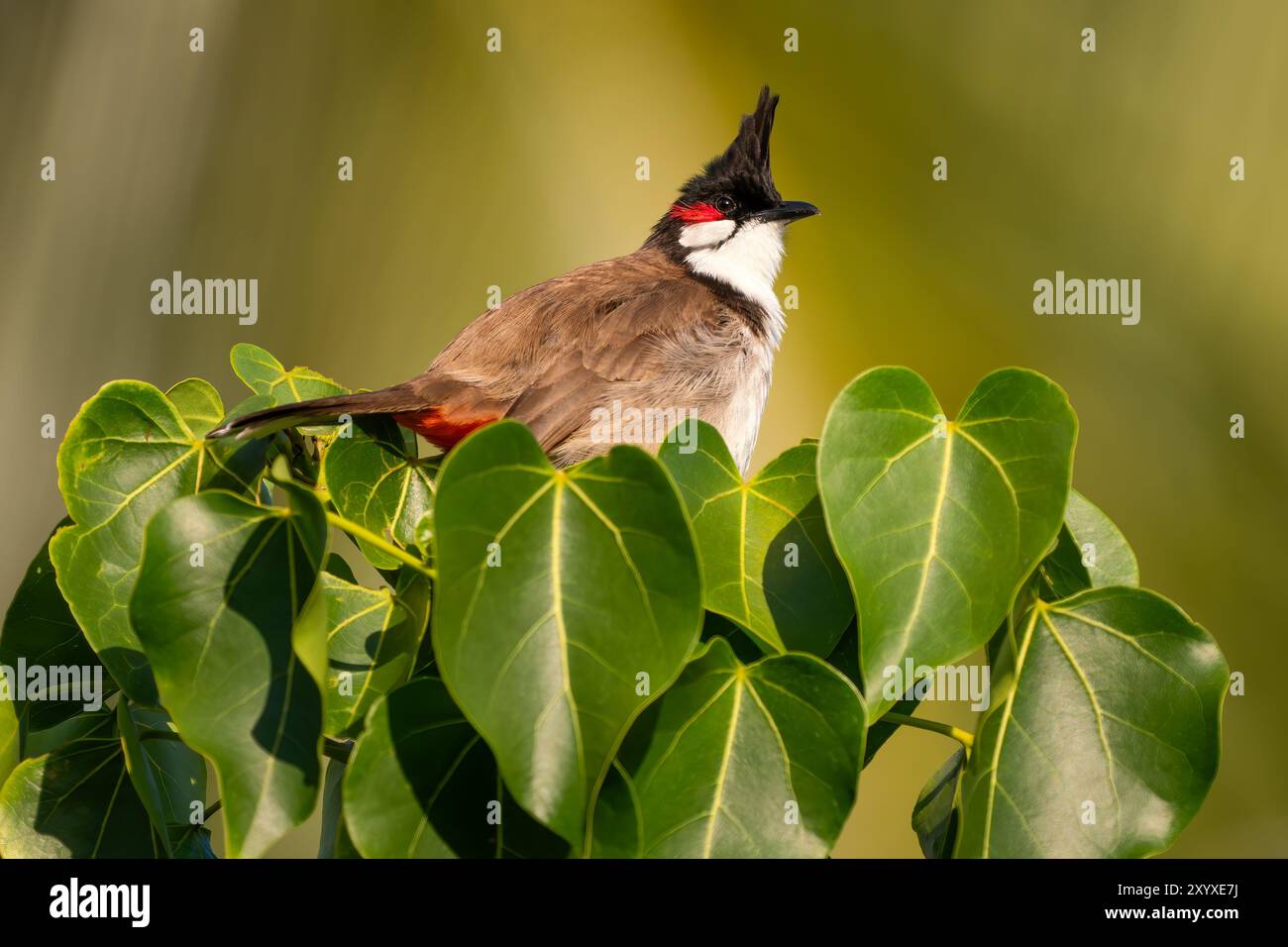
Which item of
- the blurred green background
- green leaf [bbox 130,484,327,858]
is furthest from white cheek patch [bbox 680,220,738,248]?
green leaf [bbox 130,484,327,858]

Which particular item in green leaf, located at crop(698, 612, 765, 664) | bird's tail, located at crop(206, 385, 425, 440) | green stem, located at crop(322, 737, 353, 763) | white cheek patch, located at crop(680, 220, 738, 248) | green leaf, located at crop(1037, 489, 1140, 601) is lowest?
green stem, located at crop(322, 737, 353, 763)

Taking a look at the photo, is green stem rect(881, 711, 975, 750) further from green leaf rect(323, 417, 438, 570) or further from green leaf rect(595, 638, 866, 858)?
green leaf rect(323, 417, 438, 570)

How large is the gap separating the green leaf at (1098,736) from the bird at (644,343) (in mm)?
719

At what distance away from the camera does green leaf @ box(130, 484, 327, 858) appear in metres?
0.65

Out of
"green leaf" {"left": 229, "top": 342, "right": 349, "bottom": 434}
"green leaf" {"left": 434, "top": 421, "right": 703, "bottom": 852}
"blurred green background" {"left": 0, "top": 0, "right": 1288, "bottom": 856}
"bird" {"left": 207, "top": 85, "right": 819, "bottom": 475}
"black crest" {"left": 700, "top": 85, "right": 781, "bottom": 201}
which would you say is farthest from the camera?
"blurred green background" {"left": 0, "top": 0, "right": 1288, "bottom": 856}

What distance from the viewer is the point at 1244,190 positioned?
332cm

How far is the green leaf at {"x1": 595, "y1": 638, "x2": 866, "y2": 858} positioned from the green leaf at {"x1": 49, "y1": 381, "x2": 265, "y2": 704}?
0.40m

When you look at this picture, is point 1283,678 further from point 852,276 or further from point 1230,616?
point 852,276

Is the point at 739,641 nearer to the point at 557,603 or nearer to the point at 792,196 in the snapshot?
the point at 557,603

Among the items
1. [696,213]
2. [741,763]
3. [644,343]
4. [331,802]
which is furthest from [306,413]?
[696,213]

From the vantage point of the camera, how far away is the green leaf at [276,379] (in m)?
1.15

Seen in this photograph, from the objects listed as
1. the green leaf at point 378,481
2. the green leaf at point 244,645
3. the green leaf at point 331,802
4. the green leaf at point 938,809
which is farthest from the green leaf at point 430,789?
the green leaf at point 938,809

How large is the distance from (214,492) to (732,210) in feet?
5.63

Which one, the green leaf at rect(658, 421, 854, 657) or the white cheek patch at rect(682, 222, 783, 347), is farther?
the white cheek patch at rect(682, 222, 783, 347)
